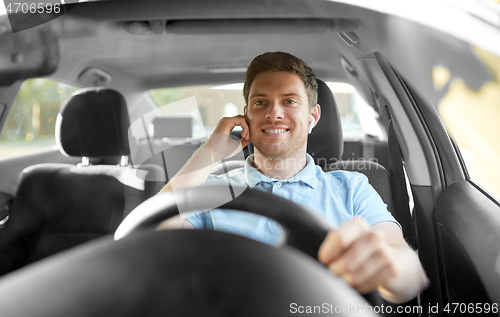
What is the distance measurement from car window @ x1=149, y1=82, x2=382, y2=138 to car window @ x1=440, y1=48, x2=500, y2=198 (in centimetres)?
65

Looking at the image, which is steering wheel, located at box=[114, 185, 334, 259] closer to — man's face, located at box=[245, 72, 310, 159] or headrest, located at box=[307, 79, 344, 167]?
man's face, located at box=[245, 72, 310, 159]

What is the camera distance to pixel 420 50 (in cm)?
74

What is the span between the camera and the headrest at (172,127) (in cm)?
142

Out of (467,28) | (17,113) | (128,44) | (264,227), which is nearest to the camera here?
(467,28)

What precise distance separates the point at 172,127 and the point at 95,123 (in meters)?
0.32

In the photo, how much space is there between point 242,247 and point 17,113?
1281mm

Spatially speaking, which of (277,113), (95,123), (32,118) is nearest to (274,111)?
(277,113)

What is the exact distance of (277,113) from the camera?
47.1 inches

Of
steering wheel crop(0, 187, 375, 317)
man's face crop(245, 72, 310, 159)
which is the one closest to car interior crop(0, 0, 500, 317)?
steering wheel crop(0, 187, 375, 317)

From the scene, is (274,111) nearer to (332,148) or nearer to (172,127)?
(332,148)

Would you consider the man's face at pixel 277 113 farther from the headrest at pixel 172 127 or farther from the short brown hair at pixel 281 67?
the headrest at pixel 172 127

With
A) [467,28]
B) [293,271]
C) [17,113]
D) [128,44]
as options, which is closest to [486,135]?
[467,28]

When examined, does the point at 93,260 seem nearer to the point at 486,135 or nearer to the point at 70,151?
the point at 486,135

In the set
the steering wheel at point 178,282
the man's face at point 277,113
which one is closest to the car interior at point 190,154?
the steering wheel at point 178,282
